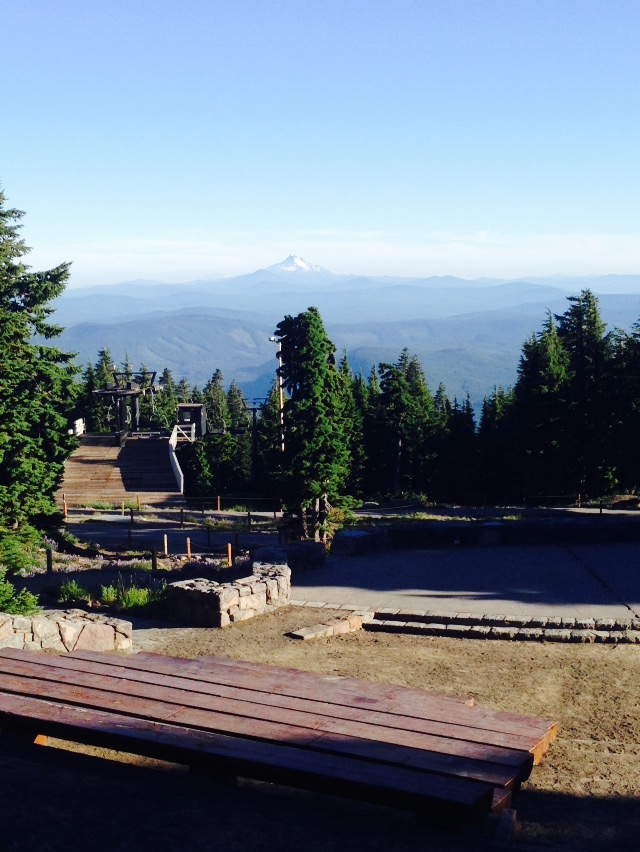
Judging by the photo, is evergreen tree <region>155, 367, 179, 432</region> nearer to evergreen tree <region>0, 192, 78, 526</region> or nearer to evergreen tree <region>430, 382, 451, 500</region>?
evergreen tree <region>430, 382, 451, 500</region>

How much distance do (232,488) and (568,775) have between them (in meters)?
69.2

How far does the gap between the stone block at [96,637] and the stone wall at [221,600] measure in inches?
88.1

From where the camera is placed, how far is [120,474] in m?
46.5

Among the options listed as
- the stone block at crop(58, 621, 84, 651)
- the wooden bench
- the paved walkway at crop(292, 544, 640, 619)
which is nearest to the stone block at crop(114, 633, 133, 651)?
the stone block at crop(58, 621, 84, 651)

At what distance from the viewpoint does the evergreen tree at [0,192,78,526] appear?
2020 centimetres

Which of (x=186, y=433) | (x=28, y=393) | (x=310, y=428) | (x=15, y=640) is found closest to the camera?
(x=15, y=640)

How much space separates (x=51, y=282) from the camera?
34.7 metres

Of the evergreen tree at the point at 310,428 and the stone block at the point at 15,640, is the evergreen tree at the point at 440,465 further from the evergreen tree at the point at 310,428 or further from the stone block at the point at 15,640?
the stone block at the point at 15,640

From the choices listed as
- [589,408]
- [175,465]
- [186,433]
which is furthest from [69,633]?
[186,433]

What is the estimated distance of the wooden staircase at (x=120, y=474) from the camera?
44.5 metres

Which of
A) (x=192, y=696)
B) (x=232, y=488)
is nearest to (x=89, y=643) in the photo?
(x=192, y=696)

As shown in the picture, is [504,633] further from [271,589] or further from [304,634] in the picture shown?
[271,589]

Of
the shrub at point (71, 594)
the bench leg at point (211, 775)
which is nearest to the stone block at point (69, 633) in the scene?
the shrub at point (71, 594)

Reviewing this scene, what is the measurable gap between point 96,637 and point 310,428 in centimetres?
2155
